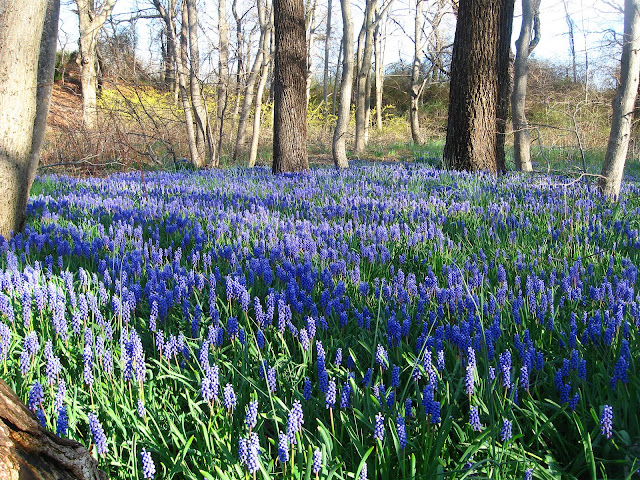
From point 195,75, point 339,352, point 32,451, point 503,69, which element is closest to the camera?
point 32,451

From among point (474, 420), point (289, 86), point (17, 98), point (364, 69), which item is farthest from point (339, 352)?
point (364, 69)

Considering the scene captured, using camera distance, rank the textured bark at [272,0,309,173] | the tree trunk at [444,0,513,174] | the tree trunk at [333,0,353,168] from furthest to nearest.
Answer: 1. the tree trunk at [333,0,353,168]
2. the textured bark at [272,0,309,173]
3. the tree trunk at [444,0,513,174]

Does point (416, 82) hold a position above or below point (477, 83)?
above

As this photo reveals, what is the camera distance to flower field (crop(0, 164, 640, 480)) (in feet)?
5.46

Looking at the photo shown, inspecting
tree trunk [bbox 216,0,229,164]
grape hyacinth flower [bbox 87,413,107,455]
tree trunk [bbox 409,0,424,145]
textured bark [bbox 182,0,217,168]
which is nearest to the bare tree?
tree trunk [bbox 216,0,229,164]

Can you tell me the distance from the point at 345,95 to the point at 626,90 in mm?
7830

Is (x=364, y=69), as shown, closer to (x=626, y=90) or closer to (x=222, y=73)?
(x=222, y=73)

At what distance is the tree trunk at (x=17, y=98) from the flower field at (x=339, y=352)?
1.57 ft

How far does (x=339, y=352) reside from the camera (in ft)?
6.55

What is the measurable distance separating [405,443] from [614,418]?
0.78 m

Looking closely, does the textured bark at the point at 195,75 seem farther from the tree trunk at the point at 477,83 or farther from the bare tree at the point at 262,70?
the tree trunk at the point at 477,83

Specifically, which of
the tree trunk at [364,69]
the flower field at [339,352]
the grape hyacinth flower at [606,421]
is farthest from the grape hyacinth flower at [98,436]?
the tree trunk at [364,69]

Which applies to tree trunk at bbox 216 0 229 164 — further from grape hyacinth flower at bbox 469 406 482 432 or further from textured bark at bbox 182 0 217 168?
grape hyacinth flower at bbox 469 406 482 432

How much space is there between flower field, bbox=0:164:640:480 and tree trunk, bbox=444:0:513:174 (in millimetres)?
4460
